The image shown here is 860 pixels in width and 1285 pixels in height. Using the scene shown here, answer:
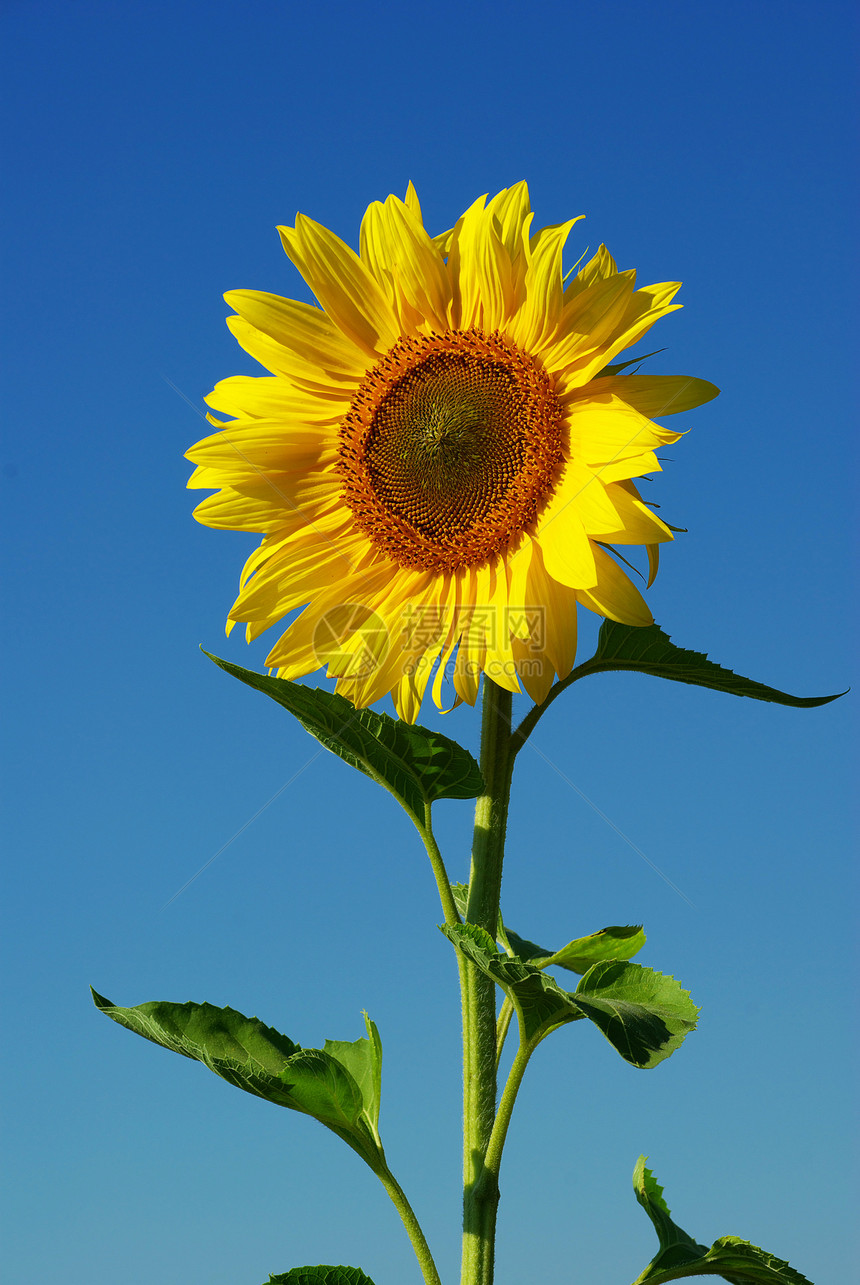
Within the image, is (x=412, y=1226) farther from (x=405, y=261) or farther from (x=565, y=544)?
(x=405, y=261)

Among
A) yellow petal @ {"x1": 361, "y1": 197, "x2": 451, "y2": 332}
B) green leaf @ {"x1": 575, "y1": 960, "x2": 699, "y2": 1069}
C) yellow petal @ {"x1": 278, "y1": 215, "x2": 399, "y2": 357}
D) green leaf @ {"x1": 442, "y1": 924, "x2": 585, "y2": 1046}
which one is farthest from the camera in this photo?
yellow petal @ {"x1": 278, "y1": 215, "x2": 399, "y2": 357}

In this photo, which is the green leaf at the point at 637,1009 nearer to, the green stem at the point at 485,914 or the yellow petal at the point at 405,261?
the green stem at the point at 485,914

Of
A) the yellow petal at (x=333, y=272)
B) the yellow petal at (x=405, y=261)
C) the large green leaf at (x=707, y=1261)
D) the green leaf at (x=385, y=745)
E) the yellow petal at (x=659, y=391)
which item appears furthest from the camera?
the yellow petal at (x=333, y=272)

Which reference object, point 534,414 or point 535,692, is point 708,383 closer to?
point 534,414

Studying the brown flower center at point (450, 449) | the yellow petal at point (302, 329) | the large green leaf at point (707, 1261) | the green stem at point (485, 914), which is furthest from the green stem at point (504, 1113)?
the yellow petal at point (302, 329)

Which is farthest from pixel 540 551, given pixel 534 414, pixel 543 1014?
pixel 543 1014

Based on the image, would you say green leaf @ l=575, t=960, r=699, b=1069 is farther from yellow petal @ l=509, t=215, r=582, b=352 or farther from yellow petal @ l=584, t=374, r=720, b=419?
yellow petal @ l=509, t=215, r=582, b=352

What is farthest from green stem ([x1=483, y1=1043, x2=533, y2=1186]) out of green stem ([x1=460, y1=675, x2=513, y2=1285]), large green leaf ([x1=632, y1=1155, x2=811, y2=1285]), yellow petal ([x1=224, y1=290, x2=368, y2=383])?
yellow petal ([x1=224, y1=290, x2=368, y2=383])
